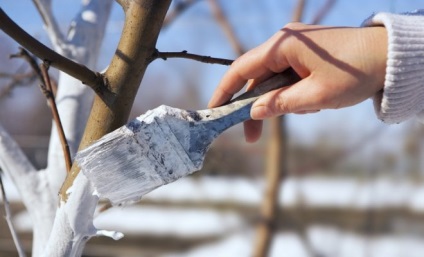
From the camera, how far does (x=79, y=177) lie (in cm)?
45

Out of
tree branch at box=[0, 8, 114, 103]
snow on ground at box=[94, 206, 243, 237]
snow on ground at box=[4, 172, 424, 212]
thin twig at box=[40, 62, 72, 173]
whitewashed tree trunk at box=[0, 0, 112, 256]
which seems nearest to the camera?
tree branch at box=[0, 8, 114, 103]

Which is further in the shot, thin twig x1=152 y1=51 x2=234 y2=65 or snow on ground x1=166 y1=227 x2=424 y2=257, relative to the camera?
snow on ground x1=166 y1=227 x2=424 y2=257

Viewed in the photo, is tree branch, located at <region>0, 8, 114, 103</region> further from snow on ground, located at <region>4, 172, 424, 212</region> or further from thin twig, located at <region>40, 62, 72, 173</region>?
snow on ground, located at <region>4, 172, 424, 212</region>

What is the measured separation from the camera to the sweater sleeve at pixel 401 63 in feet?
1.32

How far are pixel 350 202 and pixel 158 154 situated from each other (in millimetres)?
2573

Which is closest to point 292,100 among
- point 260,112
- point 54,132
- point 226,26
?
point 260,112

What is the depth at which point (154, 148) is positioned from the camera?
405 mm

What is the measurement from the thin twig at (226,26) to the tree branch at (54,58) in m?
1.20

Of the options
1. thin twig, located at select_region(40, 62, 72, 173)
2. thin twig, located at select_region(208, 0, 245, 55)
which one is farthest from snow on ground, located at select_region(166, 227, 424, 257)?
thin twig, located at select_region(40, 62, 72, 173)

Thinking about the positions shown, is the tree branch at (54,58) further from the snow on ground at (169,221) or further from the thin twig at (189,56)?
the snow on ground at (169,221)

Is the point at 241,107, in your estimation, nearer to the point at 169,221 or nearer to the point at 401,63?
the point at 401,63

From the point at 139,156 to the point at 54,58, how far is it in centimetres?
8

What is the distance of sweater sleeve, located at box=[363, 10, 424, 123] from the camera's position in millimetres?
401

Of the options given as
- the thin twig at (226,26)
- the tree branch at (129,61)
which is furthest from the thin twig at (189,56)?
the thin twig at (226,26)
